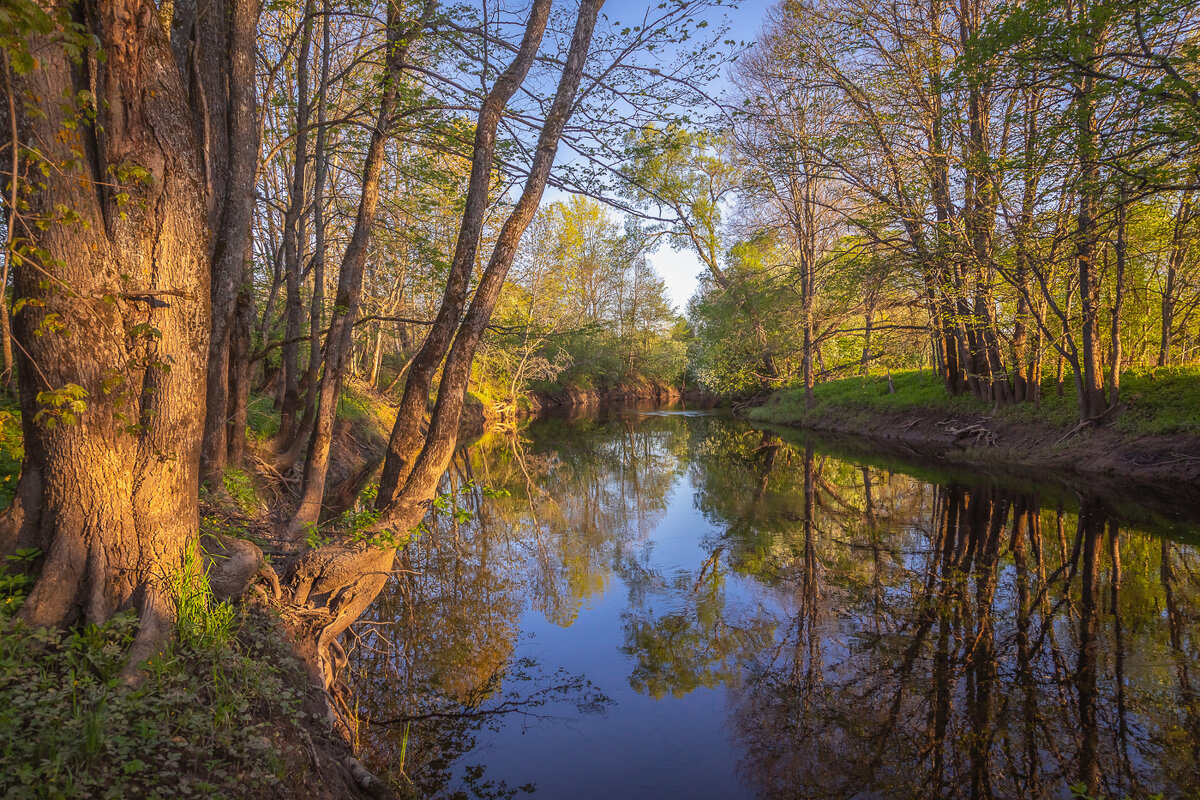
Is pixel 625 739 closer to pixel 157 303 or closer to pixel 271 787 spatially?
pixel 271 787

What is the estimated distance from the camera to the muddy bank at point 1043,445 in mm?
10914

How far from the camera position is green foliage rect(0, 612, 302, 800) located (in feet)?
7.39

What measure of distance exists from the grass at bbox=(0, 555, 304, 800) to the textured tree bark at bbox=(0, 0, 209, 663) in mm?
153

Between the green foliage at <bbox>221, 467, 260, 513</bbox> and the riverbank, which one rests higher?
the riverbank

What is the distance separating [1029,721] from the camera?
162 inches

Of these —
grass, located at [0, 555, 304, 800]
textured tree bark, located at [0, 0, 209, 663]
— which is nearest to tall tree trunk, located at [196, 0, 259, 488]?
textured tree bark, located at [0, 0, 209, 663]

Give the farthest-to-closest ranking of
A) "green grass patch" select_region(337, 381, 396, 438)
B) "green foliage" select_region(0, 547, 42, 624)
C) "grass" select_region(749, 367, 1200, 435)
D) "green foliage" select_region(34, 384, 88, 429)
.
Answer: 1. "green grass patch" select_region(337, 381, 396, 438)
2. "grass" select_region(749, 367, 1200, 435)
3. "green foliage" select_region(0, 547, 42, 624)
4. "green foliage" select_region(34, 384, 88, 429)

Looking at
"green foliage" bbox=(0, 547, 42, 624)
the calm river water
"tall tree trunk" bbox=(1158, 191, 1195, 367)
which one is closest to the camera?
"green foliage" bbox=(0, 547, 42, 624)

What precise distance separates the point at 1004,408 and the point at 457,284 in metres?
16.1

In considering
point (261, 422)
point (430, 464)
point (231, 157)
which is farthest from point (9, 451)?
point (261, 422)

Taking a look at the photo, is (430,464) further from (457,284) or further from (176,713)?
(176,713)

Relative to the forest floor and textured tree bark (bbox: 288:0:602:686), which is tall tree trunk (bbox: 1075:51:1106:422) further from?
the forest floor

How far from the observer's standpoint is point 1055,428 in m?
13.7

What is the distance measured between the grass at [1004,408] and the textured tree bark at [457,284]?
1344 centimetres
